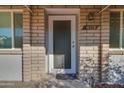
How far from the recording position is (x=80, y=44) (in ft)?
35.2

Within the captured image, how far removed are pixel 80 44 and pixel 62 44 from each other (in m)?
1.15

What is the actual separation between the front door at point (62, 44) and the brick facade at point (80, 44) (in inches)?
33.2

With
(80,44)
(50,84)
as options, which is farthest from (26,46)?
(80,44)

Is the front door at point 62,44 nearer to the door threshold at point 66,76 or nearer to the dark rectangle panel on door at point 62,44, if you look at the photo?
the dark rectangle panel on door at point 62,44

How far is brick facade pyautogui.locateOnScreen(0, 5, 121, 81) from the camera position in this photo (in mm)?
10570

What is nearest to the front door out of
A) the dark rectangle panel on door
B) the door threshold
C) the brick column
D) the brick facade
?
the dark rectangle panel on door

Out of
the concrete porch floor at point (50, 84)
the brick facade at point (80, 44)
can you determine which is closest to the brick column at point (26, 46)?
the brick facade at point (80, 44)

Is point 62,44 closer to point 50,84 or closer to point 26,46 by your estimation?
point 26,46

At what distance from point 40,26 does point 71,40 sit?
152 centimetres

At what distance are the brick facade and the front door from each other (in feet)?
2.76

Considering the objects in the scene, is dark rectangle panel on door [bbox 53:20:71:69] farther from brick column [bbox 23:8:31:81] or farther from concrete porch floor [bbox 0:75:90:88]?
brick column [bbox 23:8:31:81]

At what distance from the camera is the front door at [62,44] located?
457 inches

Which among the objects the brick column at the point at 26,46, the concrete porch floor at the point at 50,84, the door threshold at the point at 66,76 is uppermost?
the brick column at the point at 26,46
